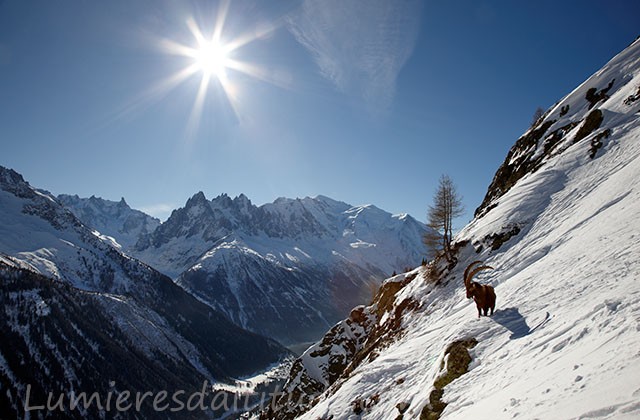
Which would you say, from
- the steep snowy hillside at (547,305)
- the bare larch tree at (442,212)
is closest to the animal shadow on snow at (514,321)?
the steep snowy hillside at (547,305)

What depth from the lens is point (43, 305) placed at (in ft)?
529

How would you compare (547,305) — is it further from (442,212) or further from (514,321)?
(442,212)

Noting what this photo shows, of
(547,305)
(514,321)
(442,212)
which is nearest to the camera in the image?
(547,305)

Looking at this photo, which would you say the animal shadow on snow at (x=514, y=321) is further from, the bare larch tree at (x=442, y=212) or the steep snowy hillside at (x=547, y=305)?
the bare larch tree at (x=442, y=212)

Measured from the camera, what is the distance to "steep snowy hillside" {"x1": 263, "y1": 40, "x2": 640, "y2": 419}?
8.56 m

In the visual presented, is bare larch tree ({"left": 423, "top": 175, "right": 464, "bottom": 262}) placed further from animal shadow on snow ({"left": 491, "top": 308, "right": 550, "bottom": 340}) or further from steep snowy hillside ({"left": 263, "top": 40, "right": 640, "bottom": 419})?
animal shadow on snow ({"left": 491, "top": 308, "right": 550, "bottom": 340})

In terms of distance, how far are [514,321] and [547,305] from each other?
156 centimetres

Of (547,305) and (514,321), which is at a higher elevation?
(547,305)

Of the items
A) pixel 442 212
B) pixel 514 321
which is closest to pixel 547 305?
pixel 514 321

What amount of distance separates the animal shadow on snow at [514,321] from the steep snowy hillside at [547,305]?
0.07 metres

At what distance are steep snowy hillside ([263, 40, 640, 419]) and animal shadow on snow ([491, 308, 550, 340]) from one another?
0.25ft

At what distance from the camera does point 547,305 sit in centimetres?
1425

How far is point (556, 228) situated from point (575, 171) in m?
9.50

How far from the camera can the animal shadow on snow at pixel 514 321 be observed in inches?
522
